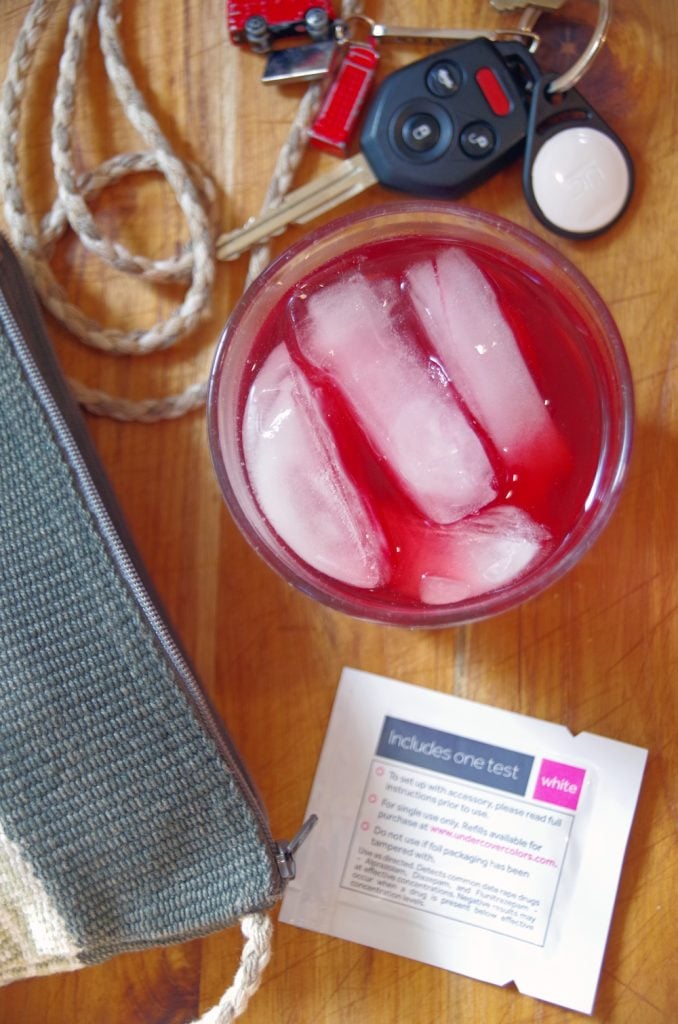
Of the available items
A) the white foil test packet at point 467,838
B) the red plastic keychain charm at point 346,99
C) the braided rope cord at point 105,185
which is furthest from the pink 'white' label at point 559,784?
the red plastic keychain charm at point 346,99

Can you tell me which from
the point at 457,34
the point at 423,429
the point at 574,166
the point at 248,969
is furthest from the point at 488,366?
the point at 248,969

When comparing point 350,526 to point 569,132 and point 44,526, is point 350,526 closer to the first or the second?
point 44,526

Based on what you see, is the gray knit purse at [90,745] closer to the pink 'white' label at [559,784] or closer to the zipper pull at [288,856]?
the zipper pull at [288,856]

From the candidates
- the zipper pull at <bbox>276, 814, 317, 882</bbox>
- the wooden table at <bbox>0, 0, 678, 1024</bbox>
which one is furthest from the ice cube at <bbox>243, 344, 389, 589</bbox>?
the zipper pull at <bbox>276, 814, 317, 882</bbox>

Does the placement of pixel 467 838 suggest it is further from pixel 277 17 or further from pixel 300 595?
pixel 277 17

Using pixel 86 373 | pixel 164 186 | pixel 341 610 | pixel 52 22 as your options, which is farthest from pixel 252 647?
pixel 52 22

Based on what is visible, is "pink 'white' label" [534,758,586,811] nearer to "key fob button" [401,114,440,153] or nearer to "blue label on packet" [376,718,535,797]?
"blue label on packet" [376,718,535,797]
